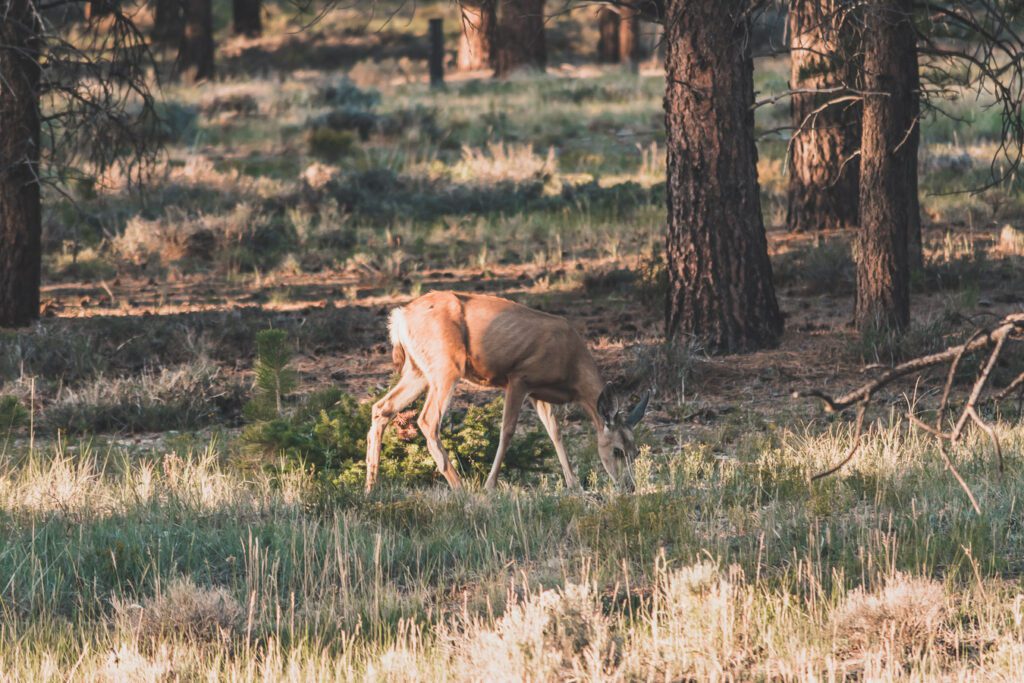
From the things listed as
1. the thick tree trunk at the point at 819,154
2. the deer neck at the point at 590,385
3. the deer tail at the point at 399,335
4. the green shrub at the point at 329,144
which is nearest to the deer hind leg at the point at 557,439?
the deer neck at the point at 590,385

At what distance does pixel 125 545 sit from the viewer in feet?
23.9

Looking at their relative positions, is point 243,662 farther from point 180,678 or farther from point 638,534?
point 638,534

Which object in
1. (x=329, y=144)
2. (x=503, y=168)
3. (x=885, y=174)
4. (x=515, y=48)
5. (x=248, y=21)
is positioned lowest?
(x=885, y=174)

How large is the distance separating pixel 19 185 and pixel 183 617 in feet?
32.0

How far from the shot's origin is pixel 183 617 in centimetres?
620

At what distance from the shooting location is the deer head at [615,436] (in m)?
8.76

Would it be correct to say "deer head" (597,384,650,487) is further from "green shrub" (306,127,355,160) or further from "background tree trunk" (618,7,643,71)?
"background tree trunk" (618,7,643,71)

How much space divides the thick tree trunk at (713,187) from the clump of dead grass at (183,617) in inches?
279

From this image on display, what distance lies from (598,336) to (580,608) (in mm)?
8446

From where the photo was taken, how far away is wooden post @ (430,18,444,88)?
39.0 metres

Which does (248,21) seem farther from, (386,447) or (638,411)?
(638,411)

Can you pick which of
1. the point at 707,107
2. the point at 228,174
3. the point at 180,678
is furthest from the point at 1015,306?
the point at 228,174

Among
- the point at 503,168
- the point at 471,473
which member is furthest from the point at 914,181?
the point at 503,168

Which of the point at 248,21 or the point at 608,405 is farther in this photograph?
the point at 248,21
